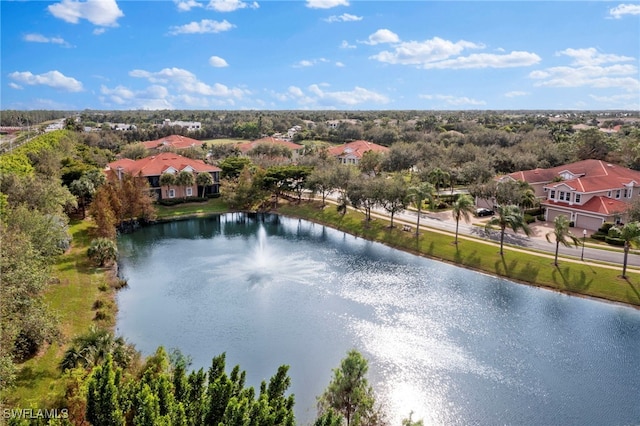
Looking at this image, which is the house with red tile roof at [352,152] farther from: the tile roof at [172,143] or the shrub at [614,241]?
the shrub at [614,241]

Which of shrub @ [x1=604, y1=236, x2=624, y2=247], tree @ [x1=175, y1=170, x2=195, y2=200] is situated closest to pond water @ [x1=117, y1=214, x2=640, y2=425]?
shrub @ [x1=604, y1=236, x2=624, y2=247]

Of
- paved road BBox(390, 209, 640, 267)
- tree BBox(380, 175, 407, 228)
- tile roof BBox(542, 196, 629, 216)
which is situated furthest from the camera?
tree BBox(380, 175, 407, 228)

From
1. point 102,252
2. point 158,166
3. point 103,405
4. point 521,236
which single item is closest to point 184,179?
point 158,166

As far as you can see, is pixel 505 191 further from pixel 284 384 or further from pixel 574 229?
pixel 284 384

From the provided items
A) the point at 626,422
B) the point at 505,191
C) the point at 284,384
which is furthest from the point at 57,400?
the point at 505,191

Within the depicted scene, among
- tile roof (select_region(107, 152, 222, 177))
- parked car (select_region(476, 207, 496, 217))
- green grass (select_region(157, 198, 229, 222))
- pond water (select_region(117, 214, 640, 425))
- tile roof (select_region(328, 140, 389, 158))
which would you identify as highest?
tile roof (select_region(328, 140, 389, 158))

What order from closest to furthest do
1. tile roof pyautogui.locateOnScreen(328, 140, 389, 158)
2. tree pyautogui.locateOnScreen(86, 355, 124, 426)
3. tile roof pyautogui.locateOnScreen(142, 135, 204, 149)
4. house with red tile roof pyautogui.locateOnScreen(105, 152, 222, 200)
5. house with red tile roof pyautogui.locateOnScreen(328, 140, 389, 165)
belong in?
tree pyautogui.locateOnScreen(86, 355, 124, 426) < house with red tile roof pyautogui.locateOnScreen(105, 152, 222, 200) < house with red tile roof pyautogui.locateOnScreen(328, 140, 389, 165) < tile roof pyautogui.locateOnScreen(328, 140, 389, 158) < tile roof pyautogui.locateOnScreen(142, 135, 204, 149)

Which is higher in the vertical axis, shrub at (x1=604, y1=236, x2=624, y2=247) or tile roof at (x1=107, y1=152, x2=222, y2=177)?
tile roof at (x1=107, y1=152, x2=222, y2=177)

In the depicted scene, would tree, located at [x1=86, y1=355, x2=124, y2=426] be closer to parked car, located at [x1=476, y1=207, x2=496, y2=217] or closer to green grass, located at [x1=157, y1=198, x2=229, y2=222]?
green grass, located at [x1=157, y1=198, x2=229, y2=222]
